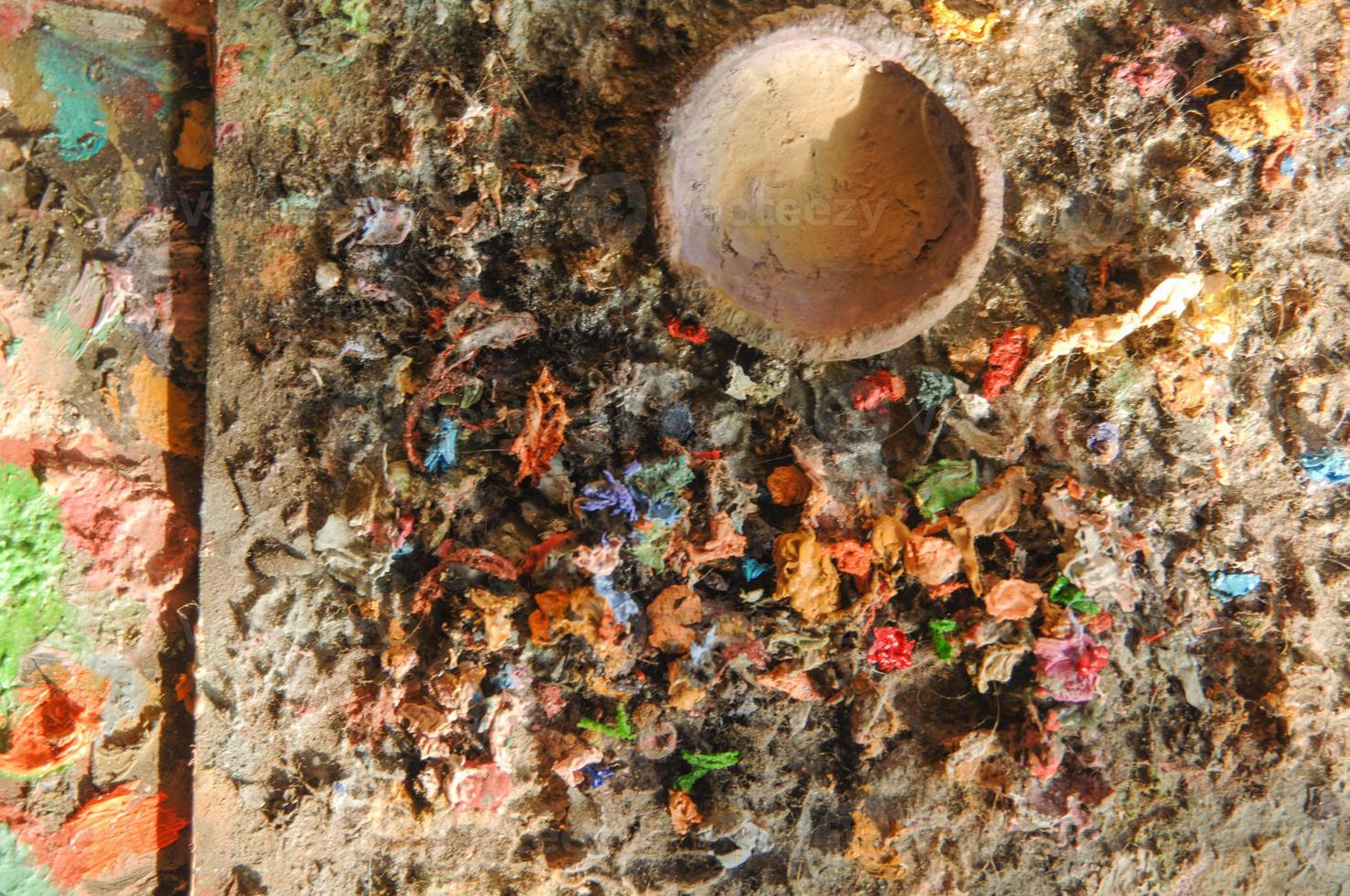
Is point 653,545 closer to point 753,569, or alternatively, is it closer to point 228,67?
point 753,569

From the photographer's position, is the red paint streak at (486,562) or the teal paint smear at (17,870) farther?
the teal paint smear at (17,870)

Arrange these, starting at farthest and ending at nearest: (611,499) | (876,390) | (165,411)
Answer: (165,411)
(876,390)
(611,499)

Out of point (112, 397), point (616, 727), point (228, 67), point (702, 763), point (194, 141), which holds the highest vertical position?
point (228, 67)

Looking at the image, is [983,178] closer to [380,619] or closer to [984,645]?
[984,645]

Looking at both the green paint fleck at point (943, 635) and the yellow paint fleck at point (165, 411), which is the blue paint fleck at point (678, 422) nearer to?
the green paint fleck at point (943, 635)

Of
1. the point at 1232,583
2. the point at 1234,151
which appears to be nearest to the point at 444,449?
the point at 1232,583

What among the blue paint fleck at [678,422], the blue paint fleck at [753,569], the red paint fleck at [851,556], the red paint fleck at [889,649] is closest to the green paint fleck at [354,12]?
the blue paint fleck at [678,422]

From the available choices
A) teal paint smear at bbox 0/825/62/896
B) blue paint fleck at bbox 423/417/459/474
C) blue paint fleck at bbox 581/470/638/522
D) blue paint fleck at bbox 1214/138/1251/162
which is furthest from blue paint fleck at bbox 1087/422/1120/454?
teal paint smear at bbox 0/825/62/896
